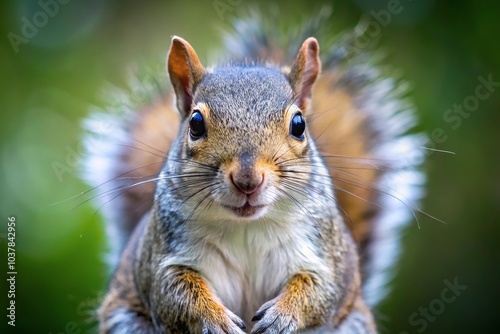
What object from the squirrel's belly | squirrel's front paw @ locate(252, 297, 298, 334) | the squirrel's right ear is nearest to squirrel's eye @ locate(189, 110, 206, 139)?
the squirrel's right ear

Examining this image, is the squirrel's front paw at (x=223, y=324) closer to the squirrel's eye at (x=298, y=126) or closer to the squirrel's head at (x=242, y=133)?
the squirrel's head at (x=242, y=133)

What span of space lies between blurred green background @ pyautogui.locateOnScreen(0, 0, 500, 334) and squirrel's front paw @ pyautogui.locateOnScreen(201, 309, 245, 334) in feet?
3.96

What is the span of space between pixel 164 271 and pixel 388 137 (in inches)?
36.9

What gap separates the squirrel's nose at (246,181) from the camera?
1.22 m

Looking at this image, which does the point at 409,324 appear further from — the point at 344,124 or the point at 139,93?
the point at 139,93

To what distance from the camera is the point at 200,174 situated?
134 centimetres

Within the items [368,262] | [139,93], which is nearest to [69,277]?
[139,93]

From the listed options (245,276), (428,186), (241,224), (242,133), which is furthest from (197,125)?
(428,186)

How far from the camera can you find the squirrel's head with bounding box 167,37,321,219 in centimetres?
127

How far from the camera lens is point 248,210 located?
129 centimetres

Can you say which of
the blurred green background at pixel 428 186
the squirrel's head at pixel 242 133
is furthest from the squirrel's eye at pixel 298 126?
the blurred green background at pixel 428 186

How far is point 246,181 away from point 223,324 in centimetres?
34

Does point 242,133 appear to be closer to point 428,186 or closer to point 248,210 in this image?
point 248,210

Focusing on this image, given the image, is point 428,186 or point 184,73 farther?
point 428,186
